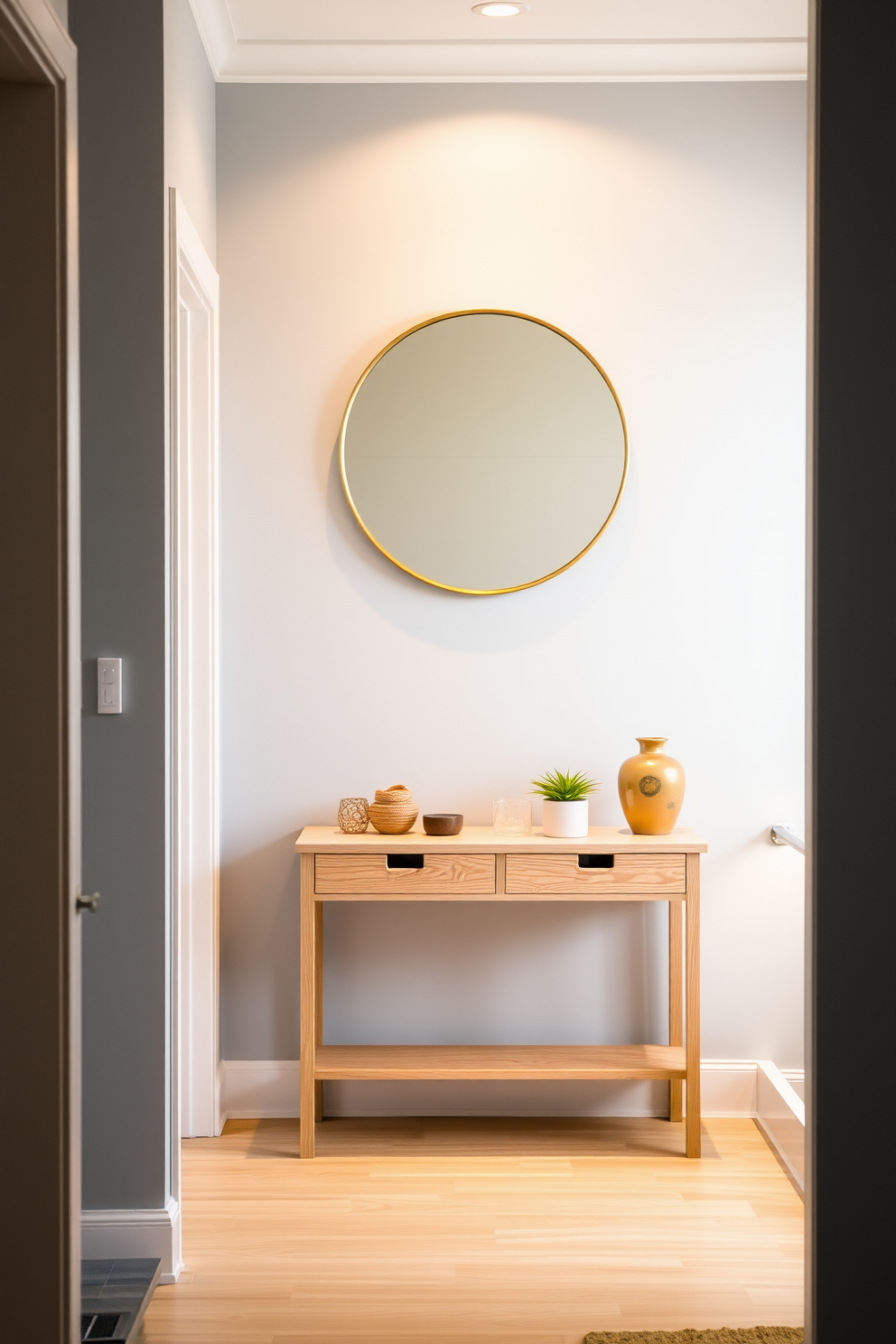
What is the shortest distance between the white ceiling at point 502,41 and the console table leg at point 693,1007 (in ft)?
6.89

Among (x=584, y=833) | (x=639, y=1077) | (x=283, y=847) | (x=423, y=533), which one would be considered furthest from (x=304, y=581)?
(x=639, y=1077)

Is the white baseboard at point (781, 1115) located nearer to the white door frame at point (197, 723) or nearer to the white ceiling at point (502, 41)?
the white door frame at point (197, 723)

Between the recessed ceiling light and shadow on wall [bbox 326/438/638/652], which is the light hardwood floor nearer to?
shadow on wall [bbox 326/438/638/652]

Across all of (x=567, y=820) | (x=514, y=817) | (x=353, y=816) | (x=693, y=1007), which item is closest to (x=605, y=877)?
(x=567, y=820)

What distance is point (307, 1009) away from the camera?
289 centimetres

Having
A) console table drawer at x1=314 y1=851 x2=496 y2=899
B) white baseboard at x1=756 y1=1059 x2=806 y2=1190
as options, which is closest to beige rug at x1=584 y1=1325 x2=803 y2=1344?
white baseboard at x1=756 y1=1059 x2=806 y2=1190

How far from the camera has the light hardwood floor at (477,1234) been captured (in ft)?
7.23

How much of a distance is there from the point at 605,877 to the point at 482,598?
836mm

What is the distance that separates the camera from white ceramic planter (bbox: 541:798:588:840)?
9.75 ft

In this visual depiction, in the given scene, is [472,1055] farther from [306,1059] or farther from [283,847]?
[283,847]

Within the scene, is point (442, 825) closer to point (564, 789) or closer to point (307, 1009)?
point (564, 789)

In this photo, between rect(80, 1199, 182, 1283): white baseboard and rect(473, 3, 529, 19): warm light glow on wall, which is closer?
rect(80, 1199, 182, 1283): white baseboard

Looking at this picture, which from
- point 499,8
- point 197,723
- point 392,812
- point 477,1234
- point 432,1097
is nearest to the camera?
point 477,1234

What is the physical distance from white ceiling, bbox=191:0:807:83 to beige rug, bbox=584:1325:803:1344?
293 cm
